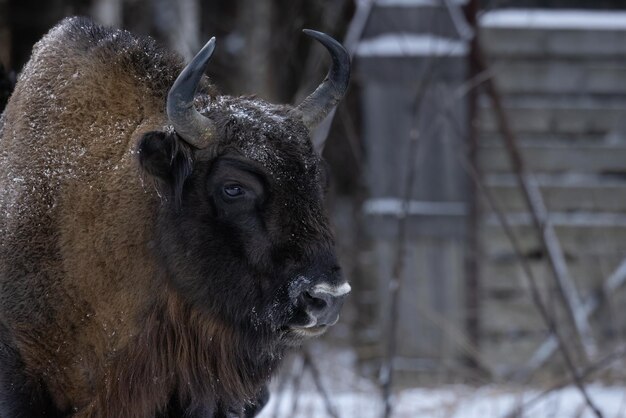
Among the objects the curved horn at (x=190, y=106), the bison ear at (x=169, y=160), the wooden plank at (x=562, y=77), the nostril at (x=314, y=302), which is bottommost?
the wooden plank at (x=562, y=77)

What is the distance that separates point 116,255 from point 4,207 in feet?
1.66

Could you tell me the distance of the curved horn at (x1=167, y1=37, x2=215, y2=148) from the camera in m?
3.69

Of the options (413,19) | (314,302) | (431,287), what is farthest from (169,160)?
(431,287)

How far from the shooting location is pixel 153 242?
13.1ft

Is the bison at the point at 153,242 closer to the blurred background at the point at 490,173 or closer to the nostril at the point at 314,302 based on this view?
the nostril at the point at 314,302

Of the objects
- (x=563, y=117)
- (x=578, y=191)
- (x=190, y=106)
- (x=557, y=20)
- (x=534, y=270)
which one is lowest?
(x=534, y=270)

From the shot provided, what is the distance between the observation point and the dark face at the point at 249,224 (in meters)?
3.79

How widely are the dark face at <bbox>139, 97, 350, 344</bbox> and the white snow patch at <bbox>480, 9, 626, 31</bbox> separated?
18.8 ft

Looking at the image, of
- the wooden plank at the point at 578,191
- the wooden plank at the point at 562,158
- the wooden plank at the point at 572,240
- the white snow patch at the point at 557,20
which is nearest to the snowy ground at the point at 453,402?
the wooden plank at the point at 572,240

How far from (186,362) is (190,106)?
3.47 feet

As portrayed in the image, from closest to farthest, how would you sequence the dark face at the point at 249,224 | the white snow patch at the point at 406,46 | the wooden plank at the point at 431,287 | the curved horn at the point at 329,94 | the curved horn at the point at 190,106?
the curved horn at the point at 190,106
the dark face at the point at 249,224
the curved horn at the point at 329,94
the white snow patch at the point at 406,46
the wooden plank at the point at 431,287

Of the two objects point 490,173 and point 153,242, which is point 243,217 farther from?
point 490,173

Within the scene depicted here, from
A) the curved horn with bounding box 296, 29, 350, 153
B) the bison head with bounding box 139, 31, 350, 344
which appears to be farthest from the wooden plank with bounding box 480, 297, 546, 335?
the bison head with bounding box 139, 31, 350, 344

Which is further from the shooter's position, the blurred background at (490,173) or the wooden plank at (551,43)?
the wooden plank at (551,43)
